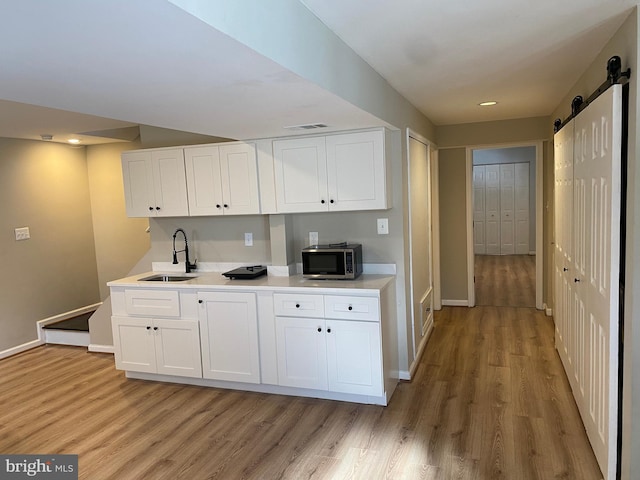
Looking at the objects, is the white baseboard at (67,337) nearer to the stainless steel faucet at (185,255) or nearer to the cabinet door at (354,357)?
the stainless steel faucet at (185,255)

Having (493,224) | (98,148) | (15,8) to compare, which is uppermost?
(98,148)

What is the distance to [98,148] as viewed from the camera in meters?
5.92

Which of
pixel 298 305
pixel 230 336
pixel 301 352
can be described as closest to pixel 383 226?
pixel 298 305

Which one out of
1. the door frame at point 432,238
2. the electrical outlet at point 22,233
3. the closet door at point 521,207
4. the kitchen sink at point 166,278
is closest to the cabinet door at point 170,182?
the kitchen sink at point 166,278

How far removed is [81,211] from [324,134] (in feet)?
13.0

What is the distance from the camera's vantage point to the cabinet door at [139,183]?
411cm

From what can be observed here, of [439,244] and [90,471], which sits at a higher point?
[439,244]

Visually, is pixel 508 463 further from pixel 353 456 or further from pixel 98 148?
pixel 98 148

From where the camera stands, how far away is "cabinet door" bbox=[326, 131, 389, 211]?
11.2ft

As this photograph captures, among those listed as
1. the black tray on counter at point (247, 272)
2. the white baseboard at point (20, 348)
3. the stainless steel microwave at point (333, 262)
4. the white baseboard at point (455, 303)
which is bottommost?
the white baseboard at point (20, 348)

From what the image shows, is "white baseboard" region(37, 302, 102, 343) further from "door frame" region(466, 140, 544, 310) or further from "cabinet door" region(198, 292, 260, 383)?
"door frame" region(466, 140, 544, 310)

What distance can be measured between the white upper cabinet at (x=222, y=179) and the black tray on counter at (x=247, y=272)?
49 cm

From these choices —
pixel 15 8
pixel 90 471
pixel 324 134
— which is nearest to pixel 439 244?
pixel 324 134

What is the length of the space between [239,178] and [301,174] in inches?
22.1
